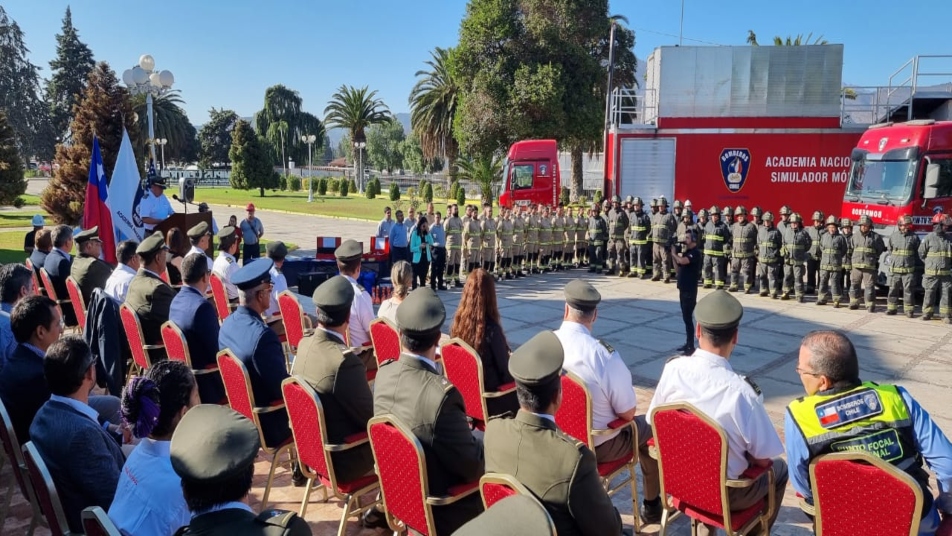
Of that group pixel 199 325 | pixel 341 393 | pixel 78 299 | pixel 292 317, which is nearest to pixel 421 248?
pixel 292 317

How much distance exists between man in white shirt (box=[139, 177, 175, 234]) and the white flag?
6.65 feet

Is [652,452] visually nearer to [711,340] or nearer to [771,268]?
[711,340]

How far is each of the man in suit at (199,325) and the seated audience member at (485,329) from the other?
2054 millimetres

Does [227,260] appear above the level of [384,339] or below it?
above

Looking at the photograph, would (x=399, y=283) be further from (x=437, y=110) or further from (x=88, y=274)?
(x=437, y=110)

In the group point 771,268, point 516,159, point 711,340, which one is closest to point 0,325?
point 711,340

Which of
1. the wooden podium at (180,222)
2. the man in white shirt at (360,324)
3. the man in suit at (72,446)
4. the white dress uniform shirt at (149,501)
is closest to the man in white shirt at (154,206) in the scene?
the wooden podium at (180,222)

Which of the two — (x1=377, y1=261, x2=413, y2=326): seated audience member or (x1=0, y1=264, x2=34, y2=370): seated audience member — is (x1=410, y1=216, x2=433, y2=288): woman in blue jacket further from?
(x1=0, y1=264, x2=34, y2=370): seated audience member

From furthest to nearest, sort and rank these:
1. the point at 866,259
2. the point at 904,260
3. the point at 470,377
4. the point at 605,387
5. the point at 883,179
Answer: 1. the point at 883,179
2. the point at 866,259
3. the point at 904,260
4. the point at 470,377
5. the point at 605,387

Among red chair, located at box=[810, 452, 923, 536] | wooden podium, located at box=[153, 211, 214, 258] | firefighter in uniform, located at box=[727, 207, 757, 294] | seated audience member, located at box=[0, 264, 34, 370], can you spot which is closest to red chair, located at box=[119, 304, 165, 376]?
seated audience member, located at box=[0, 264, 34, 370]

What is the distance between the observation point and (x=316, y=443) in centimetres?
377

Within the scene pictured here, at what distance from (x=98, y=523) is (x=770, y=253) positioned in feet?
41.7

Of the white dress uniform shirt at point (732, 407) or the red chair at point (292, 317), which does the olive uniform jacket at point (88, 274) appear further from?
the white dress uniform shirt at point (732, 407)

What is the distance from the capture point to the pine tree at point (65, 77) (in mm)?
53812
